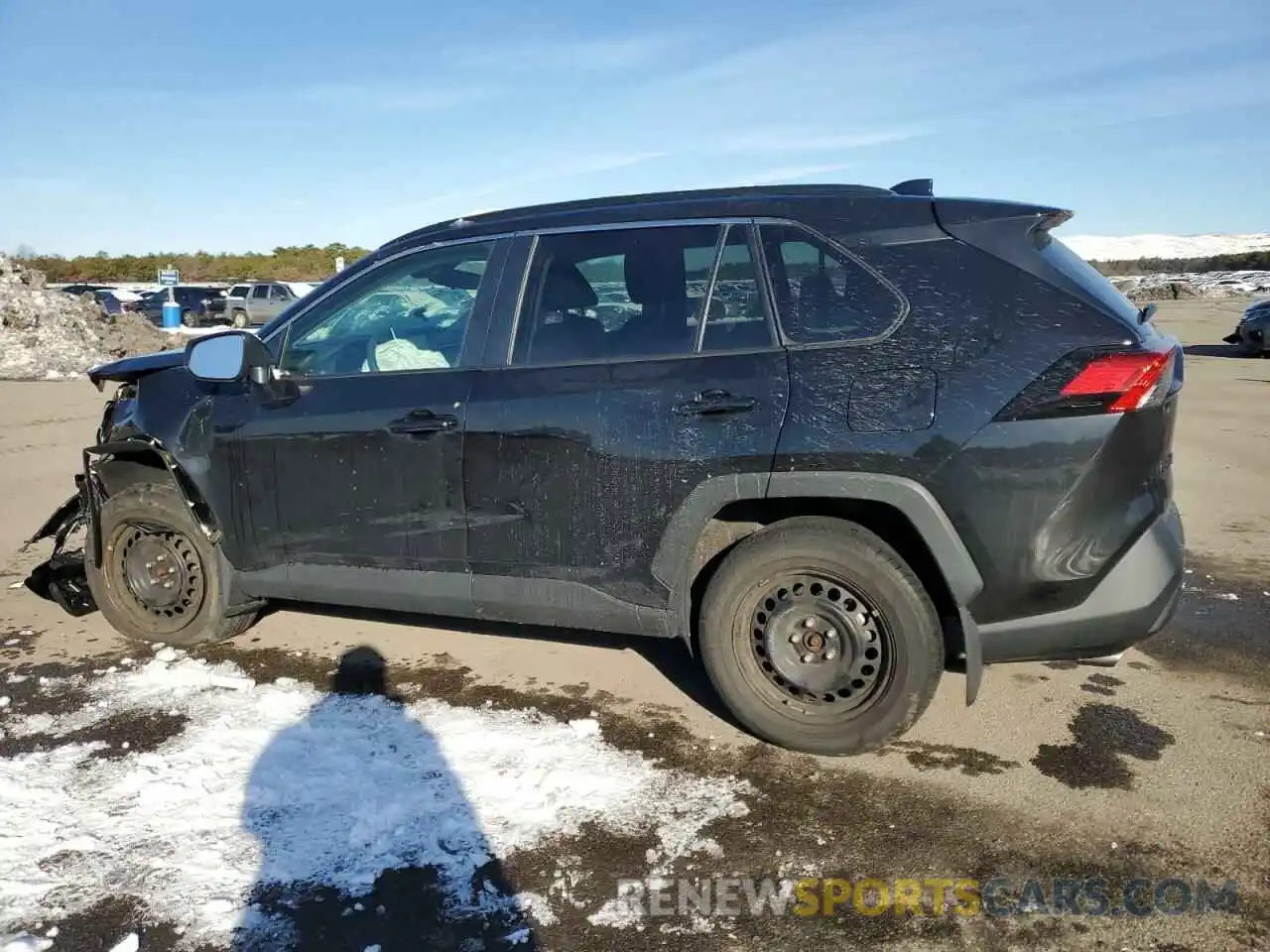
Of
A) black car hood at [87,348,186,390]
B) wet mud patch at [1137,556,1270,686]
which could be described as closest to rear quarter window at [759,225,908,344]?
wet mud patch at [1137,556,1270,686]

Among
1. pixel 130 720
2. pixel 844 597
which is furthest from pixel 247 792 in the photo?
pixel 844 597

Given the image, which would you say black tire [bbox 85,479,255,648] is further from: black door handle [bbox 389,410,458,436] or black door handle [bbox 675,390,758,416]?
black door handle [bbox 675,390,758,416]

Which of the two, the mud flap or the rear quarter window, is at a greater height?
the rear quarter window

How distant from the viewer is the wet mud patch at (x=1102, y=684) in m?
3.95

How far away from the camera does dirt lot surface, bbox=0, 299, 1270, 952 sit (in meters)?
2.51

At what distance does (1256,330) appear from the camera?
705 inches

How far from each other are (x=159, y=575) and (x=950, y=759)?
12.2ft

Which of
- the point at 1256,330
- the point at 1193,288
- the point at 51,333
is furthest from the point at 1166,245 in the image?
the point at 51,333

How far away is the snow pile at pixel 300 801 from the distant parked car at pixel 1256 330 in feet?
62.2

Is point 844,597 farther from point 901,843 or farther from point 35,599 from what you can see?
point 35,599

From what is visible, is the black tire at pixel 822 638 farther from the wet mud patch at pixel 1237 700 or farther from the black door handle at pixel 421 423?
the wet mud patch at pixel 1237 700

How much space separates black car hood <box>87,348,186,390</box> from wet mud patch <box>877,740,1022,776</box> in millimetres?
3588

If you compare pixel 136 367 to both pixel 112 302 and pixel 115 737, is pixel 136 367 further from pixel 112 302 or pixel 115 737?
pixel 112 302

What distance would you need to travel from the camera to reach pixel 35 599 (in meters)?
5.43
